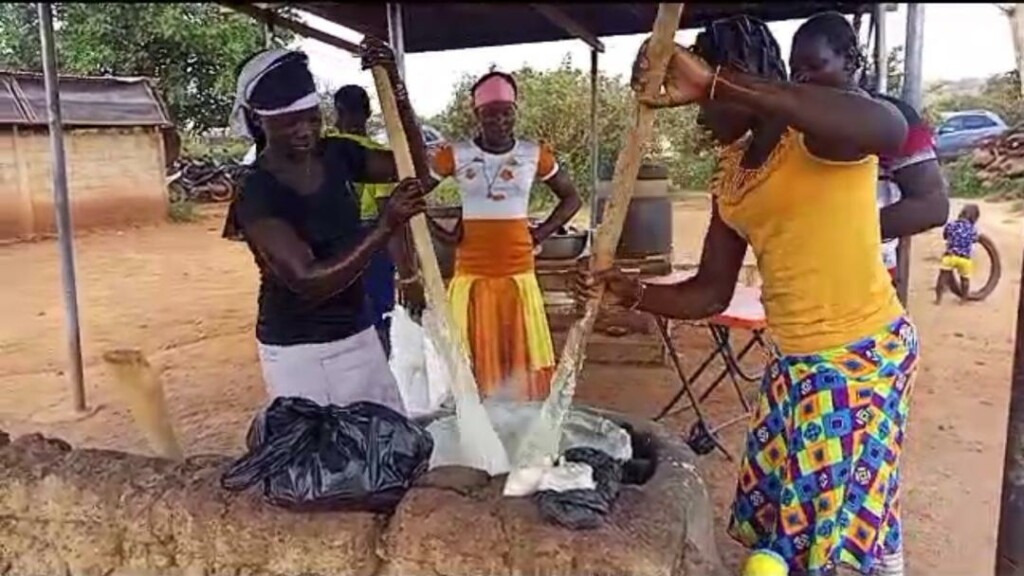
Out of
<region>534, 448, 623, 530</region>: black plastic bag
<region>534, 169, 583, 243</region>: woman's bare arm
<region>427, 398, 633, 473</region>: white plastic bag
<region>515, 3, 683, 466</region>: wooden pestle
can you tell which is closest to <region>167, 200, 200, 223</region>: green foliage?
<region>534, 169, 583, 243</region>: woman's bare arm

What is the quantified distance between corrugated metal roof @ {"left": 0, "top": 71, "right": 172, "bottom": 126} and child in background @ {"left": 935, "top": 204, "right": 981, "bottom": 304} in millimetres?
10475

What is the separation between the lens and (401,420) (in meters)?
1.97

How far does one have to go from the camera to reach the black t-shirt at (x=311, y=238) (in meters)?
2.09

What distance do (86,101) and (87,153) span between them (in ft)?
2.37

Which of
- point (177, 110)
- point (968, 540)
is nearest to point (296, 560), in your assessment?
point (968, 540)

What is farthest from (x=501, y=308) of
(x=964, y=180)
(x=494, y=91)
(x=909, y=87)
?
(x=964, y=180)

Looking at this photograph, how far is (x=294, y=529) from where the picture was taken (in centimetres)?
181

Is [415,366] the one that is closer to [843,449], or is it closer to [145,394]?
[145,394]

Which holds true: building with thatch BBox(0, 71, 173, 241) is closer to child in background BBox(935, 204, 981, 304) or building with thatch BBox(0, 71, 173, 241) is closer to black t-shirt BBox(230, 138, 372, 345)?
child in background BBox(935, 204, 981, 304)

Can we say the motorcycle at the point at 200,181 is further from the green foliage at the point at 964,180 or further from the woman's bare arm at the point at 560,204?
the woman's bare arm at the point at 560,204

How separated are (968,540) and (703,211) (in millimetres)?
10961

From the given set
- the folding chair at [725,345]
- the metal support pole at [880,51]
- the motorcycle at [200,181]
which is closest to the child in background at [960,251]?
the folding chair at [725,345]

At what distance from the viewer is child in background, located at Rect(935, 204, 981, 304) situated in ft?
24.4

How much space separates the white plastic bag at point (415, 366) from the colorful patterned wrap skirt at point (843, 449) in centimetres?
166
